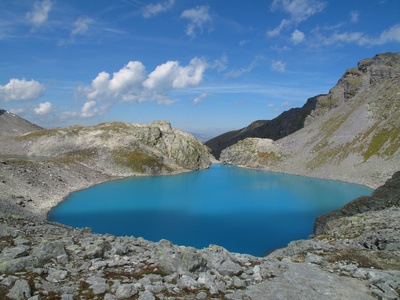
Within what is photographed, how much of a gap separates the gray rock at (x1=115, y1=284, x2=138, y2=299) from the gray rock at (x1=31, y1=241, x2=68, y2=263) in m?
3.94

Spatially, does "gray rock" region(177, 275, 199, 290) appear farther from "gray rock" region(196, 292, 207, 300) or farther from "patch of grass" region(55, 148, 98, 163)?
"patch of grass" region(55, 148, 98, 163)

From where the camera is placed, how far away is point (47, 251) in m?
10.5

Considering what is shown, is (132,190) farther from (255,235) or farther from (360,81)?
(360,81)

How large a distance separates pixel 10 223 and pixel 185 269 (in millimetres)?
16902

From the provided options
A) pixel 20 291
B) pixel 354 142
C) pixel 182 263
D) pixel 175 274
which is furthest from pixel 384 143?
pixel 20 291

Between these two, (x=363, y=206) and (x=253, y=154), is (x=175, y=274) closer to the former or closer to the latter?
(x=363, y=206)

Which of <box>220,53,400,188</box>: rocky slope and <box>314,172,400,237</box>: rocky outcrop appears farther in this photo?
<box>220,53,400,188</box>: rocky slope

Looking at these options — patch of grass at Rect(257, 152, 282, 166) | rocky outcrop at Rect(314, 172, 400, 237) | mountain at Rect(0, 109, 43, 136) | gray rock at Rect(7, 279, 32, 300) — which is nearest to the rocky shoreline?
gray rock at Rect(7, 279, 32, 300)

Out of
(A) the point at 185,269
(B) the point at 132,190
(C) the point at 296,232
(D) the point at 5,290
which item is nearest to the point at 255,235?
(C) the point at 296,232

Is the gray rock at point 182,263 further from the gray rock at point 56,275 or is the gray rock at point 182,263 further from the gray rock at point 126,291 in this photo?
the gray rock at point 56,275

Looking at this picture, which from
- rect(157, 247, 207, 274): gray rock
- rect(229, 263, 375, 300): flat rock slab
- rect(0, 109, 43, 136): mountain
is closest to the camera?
rect(229, 263, 375, 300): flat rock slab

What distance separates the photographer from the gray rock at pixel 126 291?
26.4 feet

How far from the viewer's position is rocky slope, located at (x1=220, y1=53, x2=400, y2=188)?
8575 centimetres

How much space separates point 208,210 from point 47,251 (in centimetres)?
4072
